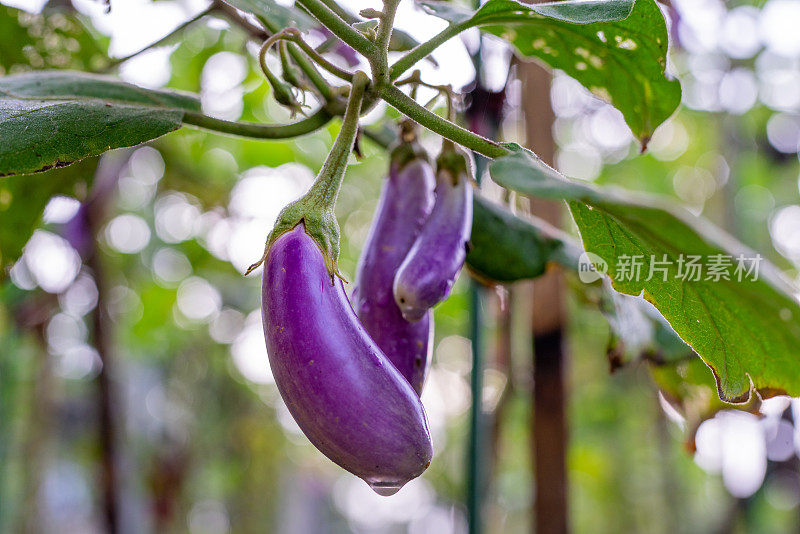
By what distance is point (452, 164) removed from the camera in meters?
0.39

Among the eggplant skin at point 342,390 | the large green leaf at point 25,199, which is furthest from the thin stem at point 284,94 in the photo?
the large green leaf at point 25,199

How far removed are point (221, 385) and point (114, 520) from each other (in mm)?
2123

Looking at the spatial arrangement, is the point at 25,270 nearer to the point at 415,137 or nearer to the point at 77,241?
the point at 77,241

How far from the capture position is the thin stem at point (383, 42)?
308 mm

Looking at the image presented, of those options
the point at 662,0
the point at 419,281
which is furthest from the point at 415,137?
the point at 662,0

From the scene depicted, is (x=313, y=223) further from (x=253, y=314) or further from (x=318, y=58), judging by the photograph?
(x=253, y=314)

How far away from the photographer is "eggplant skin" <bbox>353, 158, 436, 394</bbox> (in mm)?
343

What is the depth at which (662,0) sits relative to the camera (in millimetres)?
719

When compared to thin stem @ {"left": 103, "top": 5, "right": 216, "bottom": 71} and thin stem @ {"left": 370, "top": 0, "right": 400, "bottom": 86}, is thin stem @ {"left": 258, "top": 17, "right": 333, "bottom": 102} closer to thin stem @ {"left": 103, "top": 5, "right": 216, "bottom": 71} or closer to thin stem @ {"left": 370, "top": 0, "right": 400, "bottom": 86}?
thin stem @ {"left": 370, "top": 0, "right": 400, "bottom": 86}

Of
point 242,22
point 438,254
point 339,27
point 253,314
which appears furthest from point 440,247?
point 253,314

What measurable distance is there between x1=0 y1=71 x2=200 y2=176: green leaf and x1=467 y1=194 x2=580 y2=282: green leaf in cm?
21

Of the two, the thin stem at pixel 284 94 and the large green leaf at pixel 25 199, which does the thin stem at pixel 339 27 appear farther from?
the large green leaf at pixel 25 199

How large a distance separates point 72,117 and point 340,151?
5.0 inches

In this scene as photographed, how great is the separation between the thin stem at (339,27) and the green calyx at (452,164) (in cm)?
9
